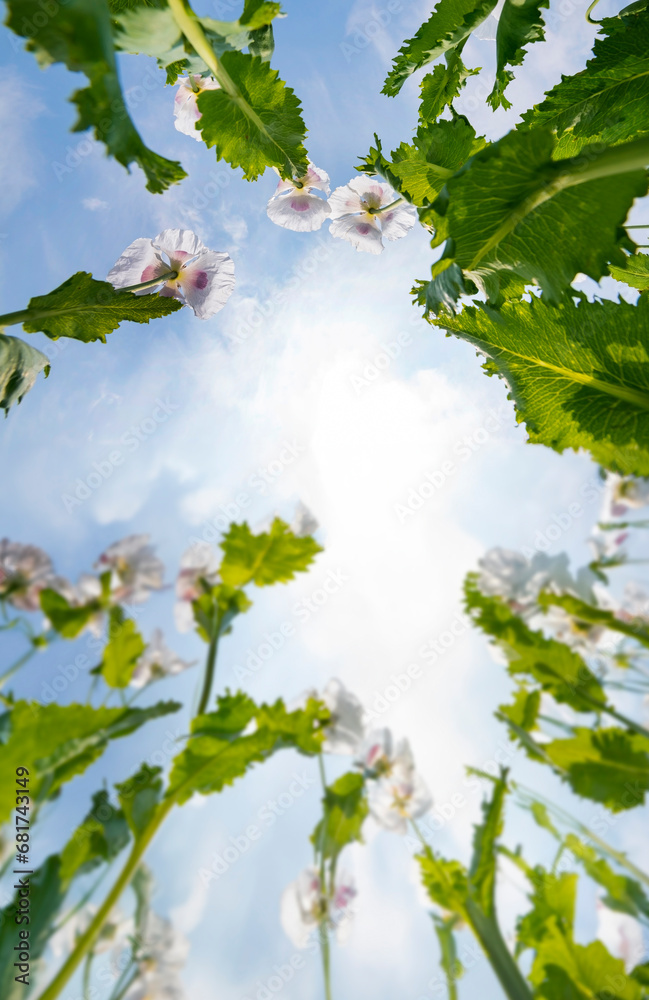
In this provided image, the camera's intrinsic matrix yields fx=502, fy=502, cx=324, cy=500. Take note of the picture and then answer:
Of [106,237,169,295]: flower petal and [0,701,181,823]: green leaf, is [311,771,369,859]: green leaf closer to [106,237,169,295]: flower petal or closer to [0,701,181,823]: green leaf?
[0,701,181,823]: green leaf

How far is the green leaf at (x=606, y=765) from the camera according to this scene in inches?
13.3

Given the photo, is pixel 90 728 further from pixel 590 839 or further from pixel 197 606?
pixel 590 839

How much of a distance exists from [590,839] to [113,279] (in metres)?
0.57

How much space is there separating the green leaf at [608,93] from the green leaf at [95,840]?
2.03ft

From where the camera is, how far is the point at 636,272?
0.46 metres

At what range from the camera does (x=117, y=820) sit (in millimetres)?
353

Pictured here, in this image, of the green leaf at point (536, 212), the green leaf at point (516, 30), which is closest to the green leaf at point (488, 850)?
the green leaf at point (536, 212)

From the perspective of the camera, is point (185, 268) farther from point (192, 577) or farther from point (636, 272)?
point (636, 272)

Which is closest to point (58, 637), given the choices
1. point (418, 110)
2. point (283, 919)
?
point (283, 919)

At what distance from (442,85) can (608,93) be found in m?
0.14

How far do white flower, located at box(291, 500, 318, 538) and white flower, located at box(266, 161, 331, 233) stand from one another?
29 centimetres

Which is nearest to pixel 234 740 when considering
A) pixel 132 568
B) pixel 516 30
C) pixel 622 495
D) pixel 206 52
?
pixel 132 568

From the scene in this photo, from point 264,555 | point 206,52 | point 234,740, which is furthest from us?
point 264,555

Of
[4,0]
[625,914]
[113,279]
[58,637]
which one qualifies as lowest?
[625,914]
